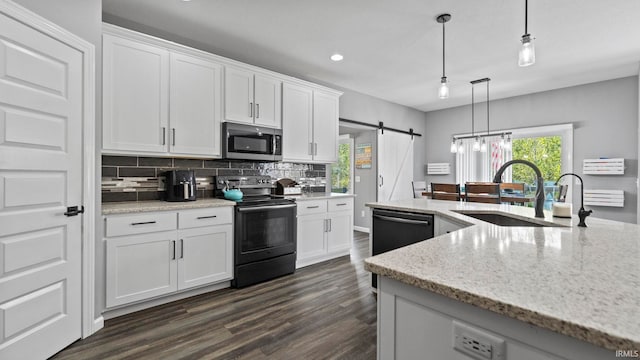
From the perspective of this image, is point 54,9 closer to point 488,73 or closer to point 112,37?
point 112,37

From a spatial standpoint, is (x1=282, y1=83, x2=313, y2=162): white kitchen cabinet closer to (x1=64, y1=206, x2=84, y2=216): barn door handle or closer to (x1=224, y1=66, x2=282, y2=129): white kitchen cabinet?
(x1=224, y1=66, x2=282, y2=129): white kitchen cabinet

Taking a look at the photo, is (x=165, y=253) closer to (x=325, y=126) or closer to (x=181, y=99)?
(x=181, y=99)

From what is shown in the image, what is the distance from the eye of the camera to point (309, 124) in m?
3.97

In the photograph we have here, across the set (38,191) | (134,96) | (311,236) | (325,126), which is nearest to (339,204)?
(311,236)

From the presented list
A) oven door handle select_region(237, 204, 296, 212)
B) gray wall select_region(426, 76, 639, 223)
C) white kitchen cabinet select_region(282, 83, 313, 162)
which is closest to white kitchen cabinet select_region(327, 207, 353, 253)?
oven door handle select_region(237, 204, 296, 212)

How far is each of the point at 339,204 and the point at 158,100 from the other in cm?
239

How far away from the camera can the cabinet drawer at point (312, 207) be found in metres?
3.55

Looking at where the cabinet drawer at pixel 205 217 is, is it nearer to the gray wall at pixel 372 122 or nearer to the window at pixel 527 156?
the gray wall at pixel 372 122

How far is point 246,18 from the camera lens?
2.75 metres

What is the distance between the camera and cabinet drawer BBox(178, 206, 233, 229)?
2621 mm

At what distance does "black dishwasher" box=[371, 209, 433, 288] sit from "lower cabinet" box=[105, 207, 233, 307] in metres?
1.41

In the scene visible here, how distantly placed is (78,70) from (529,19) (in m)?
3.66

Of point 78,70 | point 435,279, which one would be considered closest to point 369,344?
point 435,279

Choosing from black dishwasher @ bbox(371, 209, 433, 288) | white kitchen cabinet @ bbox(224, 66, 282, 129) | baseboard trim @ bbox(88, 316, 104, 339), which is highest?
white kitchen cabinet @ bbox(224, 66, 282, 129)
